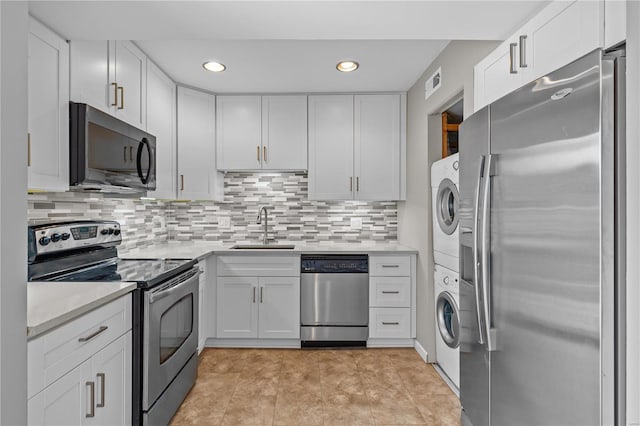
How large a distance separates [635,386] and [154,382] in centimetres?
200

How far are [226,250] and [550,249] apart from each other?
272 cm

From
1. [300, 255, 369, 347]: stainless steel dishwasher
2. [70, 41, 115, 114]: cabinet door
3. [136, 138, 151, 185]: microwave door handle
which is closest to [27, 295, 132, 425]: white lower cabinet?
[136, 138, 151, 185]: microwave door handle

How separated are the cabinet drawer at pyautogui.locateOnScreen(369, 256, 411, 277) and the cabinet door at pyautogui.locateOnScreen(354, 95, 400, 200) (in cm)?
65

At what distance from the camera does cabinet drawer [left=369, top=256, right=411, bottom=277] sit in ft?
11.4

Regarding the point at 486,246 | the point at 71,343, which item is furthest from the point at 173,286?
the point at 486,246

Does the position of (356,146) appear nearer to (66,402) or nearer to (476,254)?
(476,254)

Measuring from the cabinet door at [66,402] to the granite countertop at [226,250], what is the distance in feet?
4.98

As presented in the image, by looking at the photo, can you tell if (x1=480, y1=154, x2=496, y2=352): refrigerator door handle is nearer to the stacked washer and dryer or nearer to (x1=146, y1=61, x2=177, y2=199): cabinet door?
the stacked washer and dryer

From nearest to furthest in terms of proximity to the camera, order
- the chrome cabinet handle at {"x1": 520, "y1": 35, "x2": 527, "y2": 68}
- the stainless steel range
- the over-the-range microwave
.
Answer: the chrome cabinet handle at {"x1": 520, "y1": 35, "x2": 527, "y2": 68} < the stainless steel range < the over-the-range microwave

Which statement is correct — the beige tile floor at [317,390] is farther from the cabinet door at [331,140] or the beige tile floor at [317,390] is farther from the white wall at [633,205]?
the white wall at [633,205]

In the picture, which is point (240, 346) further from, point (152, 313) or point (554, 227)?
point (554, 227)

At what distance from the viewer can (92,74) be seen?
2.12 m

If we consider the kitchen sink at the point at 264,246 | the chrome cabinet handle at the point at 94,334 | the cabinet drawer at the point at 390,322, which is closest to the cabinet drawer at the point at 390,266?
the cabinet drawer at the point at 390,322

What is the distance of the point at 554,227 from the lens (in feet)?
4.01
